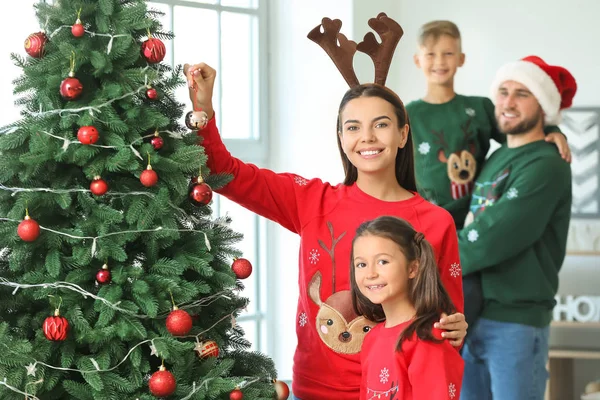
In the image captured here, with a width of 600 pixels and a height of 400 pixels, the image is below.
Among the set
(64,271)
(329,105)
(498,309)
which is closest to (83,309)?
(64,271)

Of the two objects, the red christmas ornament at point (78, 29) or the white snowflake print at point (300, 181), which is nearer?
the red christmas ornament at point (78, 29)

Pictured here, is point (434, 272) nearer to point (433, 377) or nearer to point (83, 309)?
point (433, 377)

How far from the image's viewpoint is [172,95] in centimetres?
186

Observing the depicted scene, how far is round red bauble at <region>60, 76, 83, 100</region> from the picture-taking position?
167cm

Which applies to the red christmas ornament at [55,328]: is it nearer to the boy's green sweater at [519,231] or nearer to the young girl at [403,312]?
the young girl at [403,312]

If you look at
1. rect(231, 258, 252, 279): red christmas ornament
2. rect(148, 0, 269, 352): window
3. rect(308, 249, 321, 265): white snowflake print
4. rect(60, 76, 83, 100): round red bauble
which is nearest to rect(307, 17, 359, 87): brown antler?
rect(308, 249, 321, 265): white snowflake print

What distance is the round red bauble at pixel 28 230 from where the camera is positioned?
64.2 inches

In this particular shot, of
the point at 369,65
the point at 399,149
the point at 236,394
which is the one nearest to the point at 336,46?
the point at 399,149

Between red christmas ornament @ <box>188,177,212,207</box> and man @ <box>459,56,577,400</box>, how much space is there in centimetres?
135

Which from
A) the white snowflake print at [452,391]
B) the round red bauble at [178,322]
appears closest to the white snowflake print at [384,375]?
the white snowflake print at [452,391]

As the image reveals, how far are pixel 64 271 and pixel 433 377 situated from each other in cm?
73

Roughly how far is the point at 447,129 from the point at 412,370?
1.48 metres

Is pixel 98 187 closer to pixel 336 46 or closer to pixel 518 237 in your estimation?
pixel 336 46

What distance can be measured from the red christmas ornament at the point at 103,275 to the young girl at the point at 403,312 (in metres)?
0.50
